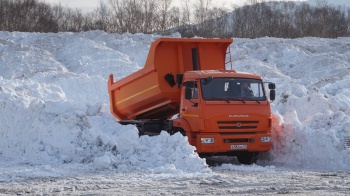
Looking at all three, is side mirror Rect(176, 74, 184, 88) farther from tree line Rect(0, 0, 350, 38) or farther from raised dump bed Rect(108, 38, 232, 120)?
tree line Rect(0, 0, 350, 38)

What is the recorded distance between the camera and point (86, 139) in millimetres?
14625

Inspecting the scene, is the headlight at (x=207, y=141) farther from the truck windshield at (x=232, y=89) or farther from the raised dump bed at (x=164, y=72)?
the raised dump bed at (x=164, y=72)

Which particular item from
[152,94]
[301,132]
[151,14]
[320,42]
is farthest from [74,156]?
[151,14]

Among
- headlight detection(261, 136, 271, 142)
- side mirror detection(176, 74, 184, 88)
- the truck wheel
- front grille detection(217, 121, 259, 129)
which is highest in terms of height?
side mirror detection(176, 74, 184, 88)

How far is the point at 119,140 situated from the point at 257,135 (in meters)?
3.43

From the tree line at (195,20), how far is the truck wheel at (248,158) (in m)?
33.7

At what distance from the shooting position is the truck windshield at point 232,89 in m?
14.5

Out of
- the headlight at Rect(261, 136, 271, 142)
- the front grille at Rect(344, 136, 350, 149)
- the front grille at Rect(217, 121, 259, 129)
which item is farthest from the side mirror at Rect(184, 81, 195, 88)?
the front grille at Rect(344, 136, 350, 149)

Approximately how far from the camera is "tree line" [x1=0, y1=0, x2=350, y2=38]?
52312 millimetres

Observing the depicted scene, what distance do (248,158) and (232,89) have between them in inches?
77.5

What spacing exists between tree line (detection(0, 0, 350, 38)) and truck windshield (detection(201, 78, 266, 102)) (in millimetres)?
33983

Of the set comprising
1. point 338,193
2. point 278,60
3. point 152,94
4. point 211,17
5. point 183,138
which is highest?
point 211,17

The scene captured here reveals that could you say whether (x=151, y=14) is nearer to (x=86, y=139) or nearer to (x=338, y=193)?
(x=86, y=139)

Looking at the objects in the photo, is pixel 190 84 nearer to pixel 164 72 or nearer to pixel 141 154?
pixel 164 72
